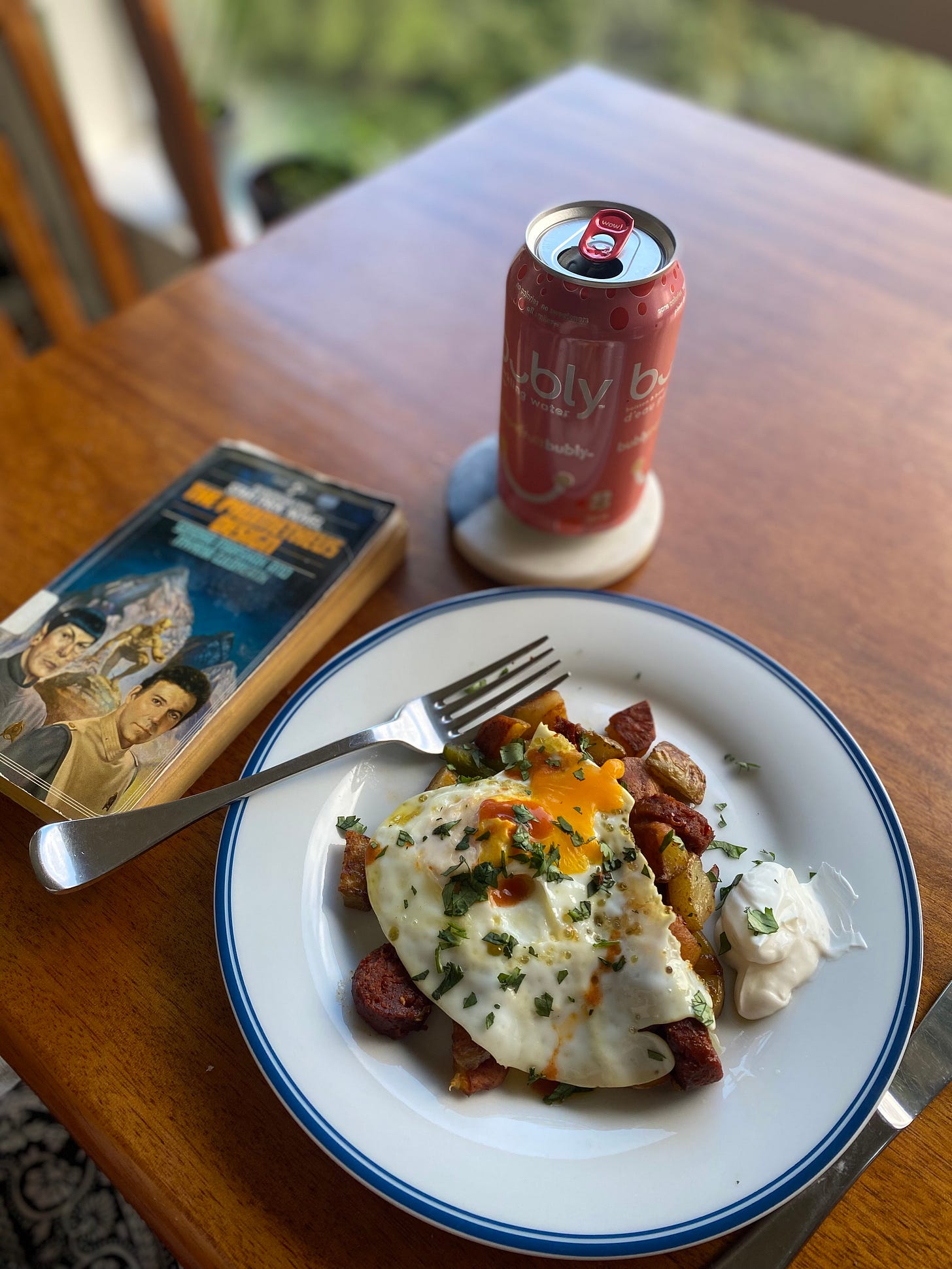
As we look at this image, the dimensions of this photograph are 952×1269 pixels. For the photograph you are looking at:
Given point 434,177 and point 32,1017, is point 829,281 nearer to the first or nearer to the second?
point 434,177

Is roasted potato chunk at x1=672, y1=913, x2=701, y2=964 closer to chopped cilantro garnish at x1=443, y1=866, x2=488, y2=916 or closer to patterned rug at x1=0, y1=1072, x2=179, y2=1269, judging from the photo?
chopped cilantro garnish at x1=443, y1=866, x2=488, y2=916

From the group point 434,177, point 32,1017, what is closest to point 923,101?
point 434,177

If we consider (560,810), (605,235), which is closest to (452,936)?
(560,810)

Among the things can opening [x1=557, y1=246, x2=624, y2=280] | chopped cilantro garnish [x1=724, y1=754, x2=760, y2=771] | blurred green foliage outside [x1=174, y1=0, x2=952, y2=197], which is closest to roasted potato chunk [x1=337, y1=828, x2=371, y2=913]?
chopped cilantro garnish [x1=724, y1=754, x2=760, y2=771]

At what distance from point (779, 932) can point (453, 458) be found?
0.90 m

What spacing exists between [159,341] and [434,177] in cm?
75

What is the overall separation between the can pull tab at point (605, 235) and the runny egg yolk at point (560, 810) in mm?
572

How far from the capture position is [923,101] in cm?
354

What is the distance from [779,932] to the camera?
93cm

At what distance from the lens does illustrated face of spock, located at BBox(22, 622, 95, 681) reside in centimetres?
114

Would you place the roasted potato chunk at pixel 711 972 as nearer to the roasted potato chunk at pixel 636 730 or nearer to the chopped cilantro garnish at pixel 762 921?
the chopped cilantro garnish at pixel 762 921

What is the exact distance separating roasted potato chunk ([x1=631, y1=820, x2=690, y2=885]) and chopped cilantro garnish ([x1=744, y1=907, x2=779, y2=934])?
0.27ft

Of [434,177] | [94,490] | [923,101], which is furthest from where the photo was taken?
[923,101]

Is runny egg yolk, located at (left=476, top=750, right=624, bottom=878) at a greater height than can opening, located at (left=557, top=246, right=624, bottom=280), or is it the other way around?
can opening, located at (left=557, top=246, right=624, bottom=280)
